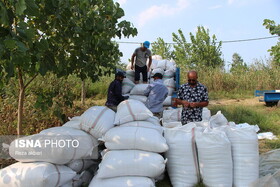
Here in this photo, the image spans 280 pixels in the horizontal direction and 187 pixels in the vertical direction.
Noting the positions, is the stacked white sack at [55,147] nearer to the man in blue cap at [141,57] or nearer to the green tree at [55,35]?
the green tree at [55,35]

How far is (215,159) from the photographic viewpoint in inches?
110

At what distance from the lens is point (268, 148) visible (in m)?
4.27

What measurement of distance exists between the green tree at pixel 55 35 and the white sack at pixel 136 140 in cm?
98

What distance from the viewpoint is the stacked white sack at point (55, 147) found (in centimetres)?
265

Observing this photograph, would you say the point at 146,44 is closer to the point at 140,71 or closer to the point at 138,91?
the point at 140,71

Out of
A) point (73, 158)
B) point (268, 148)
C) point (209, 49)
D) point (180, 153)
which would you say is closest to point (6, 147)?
point (73, 158)

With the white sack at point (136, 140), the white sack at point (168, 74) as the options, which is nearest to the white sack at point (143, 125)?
the white sack at point (136, 140)

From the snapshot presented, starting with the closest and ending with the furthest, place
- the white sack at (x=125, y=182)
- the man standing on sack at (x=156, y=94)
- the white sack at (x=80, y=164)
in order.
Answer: the white sack at (x=125, y=182), the white sack at (x=80, y=164), the man standing on sack at (x=156, y=94)

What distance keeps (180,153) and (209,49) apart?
20461mm

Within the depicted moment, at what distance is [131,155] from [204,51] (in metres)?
20.9

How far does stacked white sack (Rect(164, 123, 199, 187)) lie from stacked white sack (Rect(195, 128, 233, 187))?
8 centimetres

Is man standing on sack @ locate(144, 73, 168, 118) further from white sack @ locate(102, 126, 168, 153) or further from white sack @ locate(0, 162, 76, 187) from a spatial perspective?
white sack @ locate(0, 162, 76, 187)

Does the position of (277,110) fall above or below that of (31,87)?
below

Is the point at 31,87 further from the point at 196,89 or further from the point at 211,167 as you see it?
the point at 211,167
